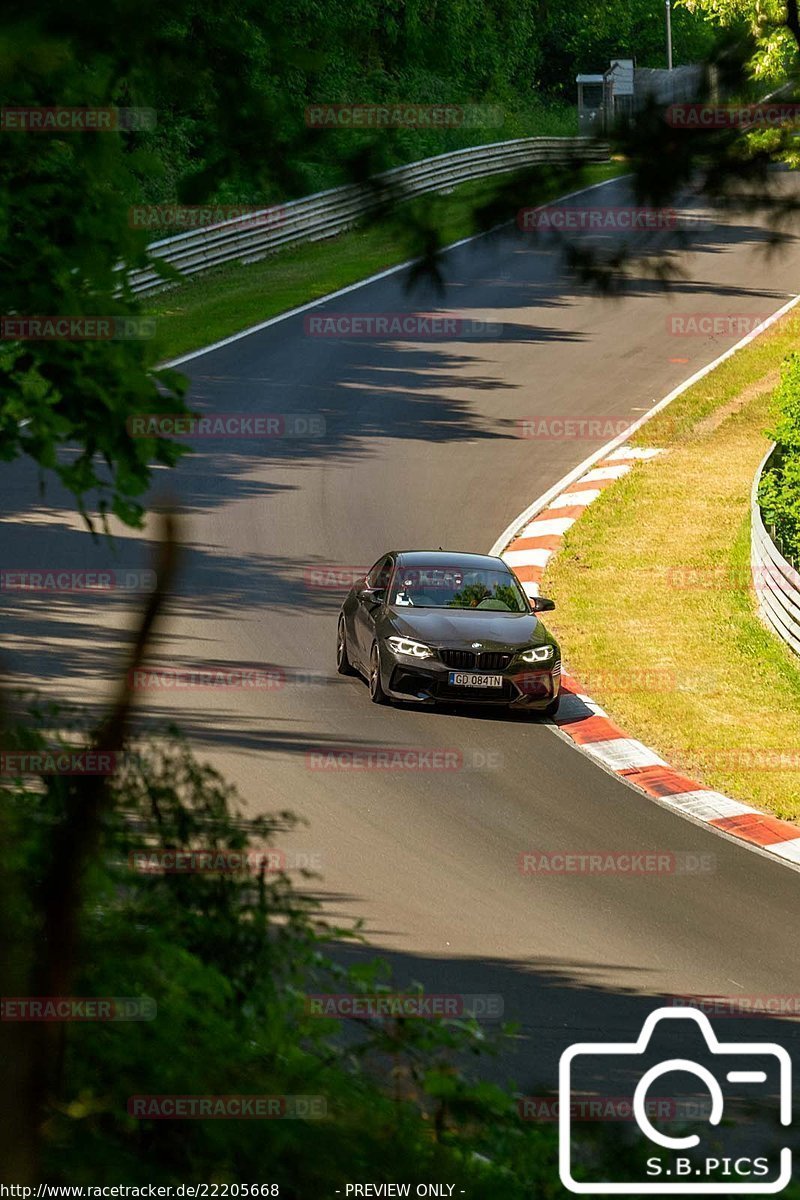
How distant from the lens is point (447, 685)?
16.0 metres

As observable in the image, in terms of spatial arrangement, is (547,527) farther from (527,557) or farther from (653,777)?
(653,777)

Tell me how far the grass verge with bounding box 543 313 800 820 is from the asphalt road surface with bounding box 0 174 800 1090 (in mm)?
1253

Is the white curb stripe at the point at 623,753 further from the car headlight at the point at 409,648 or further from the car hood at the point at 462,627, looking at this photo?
the car headlight at the point at 409,648

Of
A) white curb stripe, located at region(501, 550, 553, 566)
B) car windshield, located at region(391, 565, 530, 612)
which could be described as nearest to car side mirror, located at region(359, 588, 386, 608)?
car windshield, located at region(391, 565, 530, 612)

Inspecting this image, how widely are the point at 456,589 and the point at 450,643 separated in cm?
124

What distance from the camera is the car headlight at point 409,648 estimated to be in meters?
16.0

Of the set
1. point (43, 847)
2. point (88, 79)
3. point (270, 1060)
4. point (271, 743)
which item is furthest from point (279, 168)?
point (271, 743)

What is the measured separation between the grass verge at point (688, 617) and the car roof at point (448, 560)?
5.51 feet

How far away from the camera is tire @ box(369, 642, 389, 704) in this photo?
16.3 meters

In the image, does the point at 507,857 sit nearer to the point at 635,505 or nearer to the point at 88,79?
the point at 88,79

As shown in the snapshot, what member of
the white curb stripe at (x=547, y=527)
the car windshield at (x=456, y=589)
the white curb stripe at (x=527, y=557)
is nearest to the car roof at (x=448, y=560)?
the car windshield at (x=456, y=589)

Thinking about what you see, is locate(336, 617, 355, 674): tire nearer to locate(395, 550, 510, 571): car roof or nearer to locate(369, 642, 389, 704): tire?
locate(369, 642, 389, 704): tire

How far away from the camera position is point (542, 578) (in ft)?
71.2

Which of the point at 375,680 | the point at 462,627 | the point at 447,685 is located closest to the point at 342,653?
the point at 375,680
